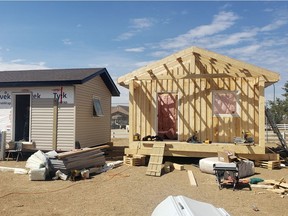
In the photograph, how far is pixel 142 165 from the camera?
485 inches

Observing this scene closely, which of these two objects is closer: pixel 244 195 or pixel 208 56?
pixel 244 195

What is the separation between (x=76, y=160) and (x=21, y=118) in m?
7.93

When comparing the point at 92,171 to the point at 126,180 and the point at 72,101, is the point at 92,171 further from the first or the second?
the point at 72,101

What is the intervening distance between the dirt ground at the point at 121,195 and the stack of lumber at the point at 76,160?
1.99 feet

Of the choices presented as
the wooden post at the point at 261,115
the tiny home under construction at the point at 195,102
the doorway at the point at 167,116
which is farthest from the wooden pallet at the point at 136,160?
the wooden post at the point at 261,115

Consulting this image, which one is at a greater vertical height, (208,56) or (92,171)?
(208,56)

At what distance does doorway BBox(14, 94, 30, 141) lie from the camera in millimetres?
16000

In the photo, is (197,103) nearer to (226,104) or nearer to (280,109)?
(226,104)

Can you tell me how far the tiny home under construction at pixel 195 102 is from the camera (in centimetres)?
1255

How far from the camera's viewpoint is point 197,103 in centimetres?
1333

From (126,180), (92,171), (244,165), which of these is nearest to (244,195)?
(244,165)

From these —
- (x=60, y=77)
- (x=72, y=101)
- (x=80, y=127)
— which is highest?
(x=60, y=77)

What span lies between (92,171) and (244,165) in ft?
16.6

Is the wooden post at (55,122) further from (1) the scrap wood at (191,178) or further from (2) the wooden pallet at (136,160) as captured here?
(1) the scrap wood at (191,178)
